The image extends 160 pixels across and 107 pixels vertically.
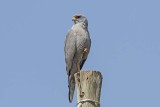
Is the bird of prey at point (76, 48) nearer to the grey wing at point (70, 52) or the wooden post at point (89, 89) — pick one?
the grey wing at point (70, 52)

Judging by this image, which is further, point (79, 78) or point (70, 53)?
point (70, 53)

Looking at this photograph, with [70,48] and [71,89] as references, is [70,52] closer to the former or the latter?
[70,48]

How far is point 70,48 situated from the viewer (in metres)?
12.5

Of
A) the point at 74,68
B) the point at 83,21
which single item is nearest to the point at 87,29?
the point at 83,21

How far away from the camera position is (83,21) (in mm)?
12930

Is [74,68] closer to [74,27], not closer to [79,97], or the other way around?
[74,27]

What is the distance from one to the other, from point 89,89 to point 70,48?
5.11m

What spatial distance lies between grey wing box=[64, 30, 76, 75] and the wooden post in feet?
15.5

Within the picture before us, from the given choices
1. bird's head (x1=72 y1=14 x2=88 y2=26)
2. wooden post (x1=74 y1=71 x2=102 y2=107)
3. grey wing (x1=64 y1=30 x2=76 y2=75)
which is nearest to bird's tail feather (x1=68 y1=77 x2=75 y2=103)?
grey wing (x1=64 y1=30 x2=76 y2=75)

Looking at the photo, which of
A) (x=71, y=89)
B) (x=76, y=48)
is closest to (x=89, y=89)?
(x=71, y=89)

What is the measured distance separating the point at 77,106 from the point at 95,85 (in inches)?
17.1

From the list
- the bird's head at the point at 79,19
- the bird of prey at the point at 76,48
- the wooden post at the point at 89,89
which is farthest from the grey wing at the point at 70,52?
the wooden post at the point at 89,89

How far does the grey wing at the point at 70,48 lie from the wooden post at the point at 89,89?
15.5 ft

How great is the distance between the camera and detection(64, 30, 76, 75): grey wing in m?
12.4
